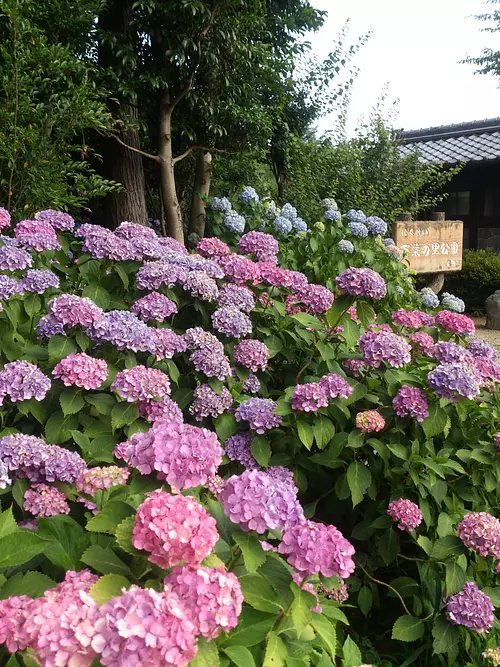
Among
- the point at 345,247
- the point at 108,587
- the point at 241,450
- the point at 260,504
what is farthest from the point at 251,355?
the point at 345,247

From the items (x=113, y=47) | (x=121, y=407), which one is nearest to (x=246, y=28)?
(x=113, y=47)

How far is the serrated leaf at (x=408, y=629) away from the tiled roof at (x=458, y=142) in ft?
36.1

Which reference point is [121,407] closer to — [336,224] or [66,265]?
[66,265]

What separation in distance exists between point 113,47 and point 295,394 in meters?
4.55

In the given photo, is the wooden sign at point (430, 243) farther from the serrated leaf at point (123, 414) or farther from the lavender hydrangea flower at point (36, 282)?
the serrated leaf at point (123, 414)

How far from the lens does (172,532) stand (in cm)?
87

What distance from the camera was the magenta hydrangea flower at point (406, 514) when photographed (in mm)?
1983

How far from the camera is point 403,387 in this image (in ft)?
6.86

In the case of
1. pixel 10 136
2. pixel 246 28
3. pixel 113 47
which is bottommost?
pixel 10 136

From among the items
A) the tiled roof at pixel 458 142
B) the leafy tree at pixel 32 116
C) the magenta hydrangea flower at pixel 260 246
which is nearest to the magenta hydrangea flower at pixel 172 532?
the magenta hydrangea flower at pixel 260 246

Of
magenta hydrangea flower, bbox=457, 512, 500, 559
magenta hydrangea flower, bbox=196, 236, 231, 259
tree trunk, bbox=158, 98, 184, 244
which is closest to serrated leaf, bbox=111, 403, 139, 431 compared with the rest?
magenta hydrangea flower, bbox=457, 512, 500, 559

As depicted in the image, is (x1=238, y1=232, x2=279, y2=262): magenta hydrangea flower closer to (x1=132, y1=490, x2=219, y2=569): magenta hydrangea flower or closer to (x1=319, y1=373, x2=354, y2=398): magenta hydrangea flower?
(x1=319, y1=373, x2=354, y2=398): magenta hydrangea flower

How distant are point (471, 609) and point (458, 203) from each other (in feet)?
43.8

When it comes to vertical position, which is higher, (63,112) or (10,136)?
(63,112)
